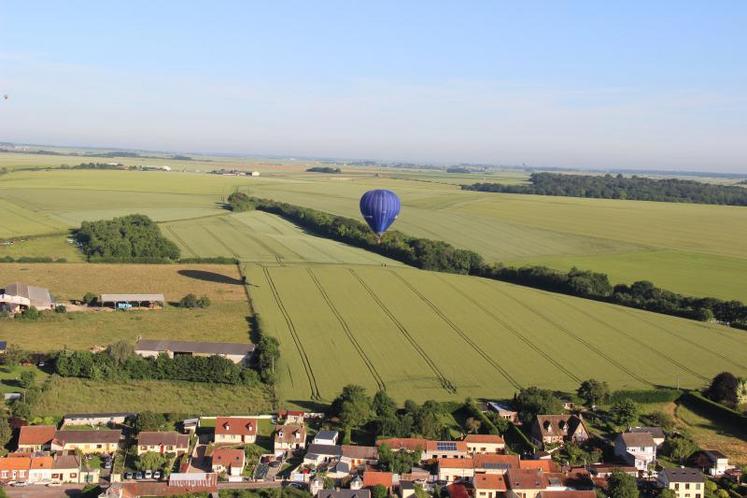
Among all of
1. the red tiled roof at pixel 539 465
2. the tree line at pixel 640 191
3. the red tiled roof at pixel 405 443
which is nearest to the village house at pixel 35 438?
the red tiled roof at pixel 405 443

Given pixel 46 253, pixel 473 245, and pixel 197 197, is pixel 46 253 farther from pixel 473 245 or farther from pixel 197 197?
pixel 197 197

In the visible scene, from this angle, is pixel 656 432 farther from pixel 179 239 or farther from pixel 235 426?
pixel 179 239

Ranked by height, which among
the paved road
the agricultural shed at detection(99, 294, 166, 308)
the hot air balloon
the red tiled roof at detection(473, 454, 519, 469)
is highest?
the hot air balloon

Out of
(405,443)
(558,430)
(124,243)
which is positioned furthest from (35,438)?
(124,243)

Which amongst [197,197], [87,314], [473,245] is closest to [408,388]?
[87,314]

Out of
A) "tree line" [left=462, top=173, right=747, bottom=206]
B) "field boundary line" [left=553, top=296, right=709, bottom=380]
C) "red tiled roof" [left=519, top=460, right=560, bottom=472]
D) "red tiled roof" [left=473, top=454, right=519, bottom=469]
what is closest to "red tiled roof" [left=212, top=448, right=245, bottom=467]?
"red tiled roof" [left=473, top=454, right=519, bottom=469]

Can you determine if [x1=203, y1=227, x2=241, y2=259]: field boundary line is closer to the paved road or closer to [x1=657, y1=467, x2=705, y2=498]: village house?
the paved road

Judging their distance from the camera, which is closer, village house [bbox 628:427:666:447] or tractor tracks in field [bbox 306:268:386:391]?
village house [bbox 628:427:666:447]
